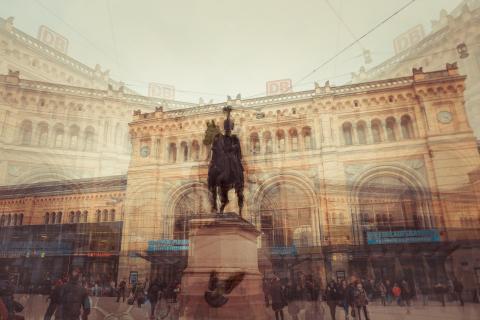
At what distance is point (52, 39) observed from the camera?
20.5m

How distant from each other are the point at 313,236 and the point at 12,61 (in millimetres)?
24182

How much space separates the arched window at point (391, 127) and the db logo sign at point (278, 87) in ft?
23.2

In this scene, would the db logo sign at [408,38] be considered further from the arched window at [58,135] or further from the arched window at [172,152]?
the arched window at [58,135]

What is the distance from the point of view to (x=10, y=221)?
21359 mm

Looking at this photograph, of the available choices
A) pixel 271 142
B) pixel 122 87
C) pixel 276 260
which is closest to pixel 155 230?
pixel 276 260

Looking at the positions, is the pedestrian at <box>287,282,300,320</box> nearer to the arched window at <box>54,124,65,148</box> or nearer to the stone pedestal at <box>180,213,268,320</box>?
the stone pedestal at <box>180,213,268,320</box>

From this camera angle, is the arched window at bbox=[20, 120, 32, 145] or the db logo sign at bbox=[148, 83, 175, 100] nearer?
the arched window at bbox=[20, 120, 32, 145]

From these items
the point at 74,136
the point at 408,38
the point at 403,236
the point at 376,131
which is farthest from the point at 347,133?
the point at 74,136

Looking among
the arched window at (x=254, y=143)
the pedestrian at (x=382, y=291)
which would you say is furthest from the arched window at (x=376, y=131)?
the pedestrian at (x=382, y=291)

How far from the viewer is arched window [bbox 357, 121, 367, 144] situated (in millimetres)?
19547

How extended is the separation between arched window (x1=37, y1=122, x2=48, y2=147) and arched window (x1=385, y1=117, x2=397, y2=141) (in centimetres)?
2391

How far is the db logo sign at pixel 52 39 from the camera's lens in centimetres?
1927

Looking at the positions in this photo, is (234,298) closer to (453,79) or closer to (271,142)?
(271,142)

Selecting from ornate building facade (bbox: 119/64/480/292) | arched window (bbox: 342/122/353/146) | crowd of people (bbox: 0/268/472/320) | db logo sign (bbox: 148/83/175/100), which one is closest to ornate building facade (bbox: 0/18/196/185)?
db logo sign (bbox: 148/83/175/100)
